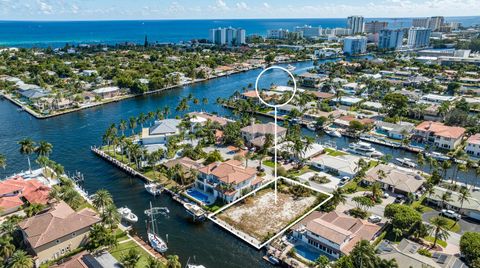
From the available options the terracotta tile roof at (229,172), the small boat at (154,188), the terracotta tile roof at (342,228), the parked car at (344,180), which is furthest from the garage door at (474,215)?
the small boat at (154,188)

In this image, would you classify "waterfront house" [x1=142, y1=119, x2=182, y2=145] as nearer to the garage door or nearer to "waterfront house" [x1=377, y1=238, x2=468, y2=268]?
"waterfront house" [x1=377, y1=238, x2=468, y2=268]

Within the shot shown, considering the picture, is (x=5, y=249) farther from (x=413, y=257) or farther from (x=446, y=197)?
(x=446, y=197)

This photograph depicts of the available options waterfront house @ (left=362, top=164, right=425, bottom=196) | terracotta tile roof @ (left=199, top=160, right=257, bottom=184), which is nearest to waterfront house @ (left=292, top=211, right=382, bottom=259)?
terracotta tile roof @ (left=199, top=160, right=257, bottom=184)

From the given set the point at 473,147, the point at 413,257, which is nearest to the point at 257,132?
the point at 413,257

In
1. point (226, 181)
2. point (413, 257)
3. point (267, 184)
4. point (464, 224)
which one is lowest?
point (464, 224)

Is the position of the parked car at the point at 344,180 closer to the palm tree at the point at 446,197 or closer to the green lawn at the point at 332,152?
the green lawn at the point at 332,152

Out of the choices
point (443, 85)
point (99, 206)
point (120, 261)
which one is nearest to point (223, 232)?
point (120, 261)
